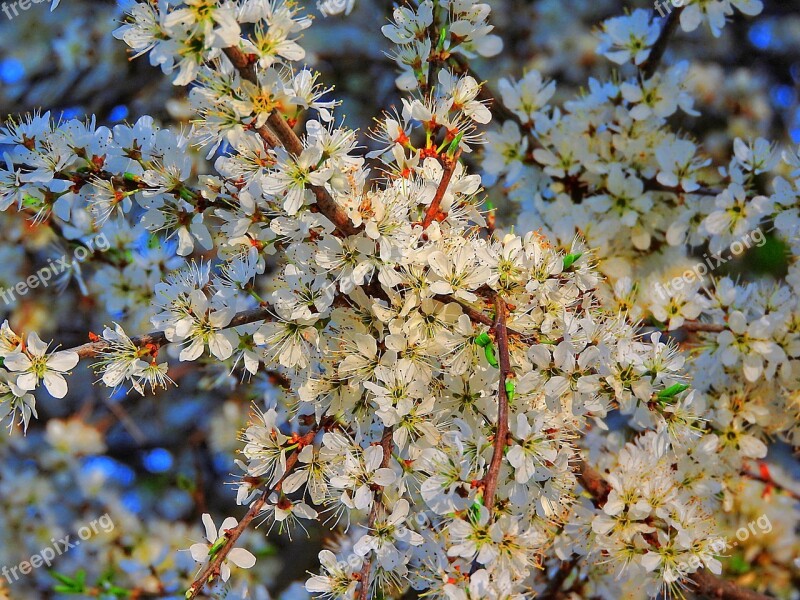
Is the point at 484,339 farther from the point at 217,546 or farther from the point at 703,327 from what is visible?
Result: the point at 703,327

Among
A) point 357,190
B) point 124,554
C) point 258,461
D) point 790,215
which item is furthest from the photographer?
point 124,554

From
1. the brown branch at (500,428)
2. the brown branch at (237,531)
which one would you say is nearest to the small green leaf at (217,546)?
the brown branch at (237,531)

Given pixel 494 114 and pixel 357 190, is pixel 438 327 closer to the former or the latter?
pixel 357 190

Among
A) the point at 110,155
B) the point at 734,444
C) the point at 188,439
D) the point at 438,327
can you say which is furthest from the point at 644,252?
the point at 188,439

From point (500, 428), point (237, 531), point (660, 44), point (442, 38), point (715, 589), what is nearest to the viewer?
point (500, 428)
